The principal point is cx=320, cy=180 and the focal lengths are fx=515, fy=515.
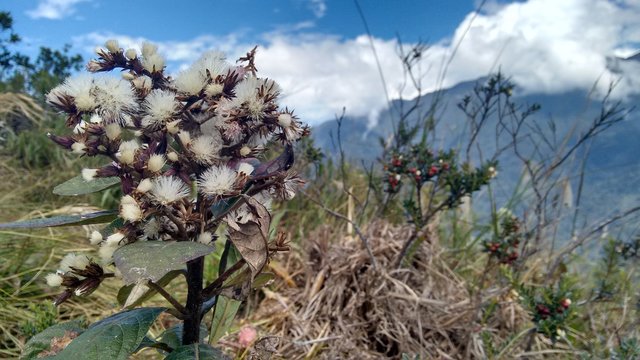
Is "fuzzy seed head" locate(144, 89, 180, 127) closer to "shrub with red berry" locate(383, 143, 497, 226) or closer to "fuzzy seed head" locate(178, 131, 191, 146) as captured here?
"fuzzy seed head" locate(178, 131, 191, 146)

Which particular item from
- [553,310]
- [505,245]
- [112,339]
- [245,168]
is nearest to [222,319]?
[112,339]

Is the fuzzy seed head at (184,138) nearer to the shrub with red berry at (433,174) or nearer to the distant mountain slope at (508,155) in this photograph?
the shrub with red berry at (433,174)

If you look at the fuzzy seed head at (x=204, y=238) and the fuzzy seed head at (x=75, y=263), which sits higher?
the fuzzy seed head at (x=204, y=238)

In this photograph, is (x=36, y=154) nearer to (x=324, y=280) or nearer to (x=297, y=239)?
(x=297, y=239)

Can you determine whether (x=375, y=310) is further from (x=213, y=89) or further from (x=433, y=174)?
(x=213, y=89)

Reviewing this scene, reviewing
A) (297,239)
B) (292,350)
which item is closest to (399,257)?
(292,350)

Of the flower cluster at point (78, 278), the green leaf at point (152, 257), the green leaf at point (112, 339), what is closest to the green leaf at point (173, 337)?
the green leaf at point (112, 339)
